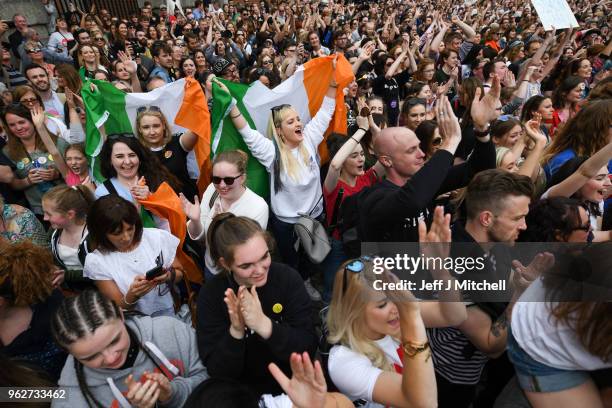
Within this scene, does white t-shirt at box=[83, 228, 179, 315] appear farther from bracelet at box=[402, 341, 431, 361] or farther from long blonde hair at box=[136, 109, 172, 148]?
bracelet at box=[402, 341, 431, 361]

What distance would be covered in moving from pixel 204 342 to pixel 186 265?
1211 mm

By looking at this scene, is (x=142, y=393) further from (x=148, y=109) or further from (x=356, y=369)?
(x=148, y=109)

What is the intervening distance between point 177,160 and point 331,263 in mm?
1852

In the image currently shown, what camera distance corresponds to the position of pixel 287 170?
3.28 meters

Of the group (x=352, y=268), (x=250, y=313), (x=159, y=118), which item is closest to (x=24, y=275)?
(x=250, y=313)

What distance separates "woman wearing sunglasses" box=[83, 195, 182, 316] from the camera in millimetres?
2229

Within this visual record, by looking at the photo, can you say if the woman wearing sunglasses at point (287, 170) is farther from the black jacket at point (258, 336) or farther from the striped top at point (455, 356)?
the striped top at point (455, 356)

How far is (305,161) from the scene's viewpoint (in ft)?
11.1

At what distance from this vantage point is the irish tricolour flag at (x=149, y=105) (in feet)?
11.9

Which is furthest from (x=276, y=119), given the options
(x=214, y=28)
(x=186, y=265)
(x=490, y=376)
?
(x=214, y=28)

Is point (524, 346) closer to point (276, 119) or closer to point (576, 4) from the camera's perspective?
point (276, 119)

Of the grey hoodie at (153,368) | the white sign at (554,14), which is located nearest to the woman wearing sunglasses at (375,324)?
the grey hoodie at (153,368)

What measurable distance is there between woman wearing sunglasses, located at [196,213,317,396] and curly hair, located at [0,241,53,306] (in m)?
0.81

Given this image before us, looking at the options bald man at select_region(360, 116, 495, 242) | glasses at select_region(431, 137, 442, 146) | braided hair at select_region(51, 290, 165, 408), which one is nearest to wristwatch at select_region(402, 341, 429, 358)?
bald man at select_region(360, 116, 495, 242)
